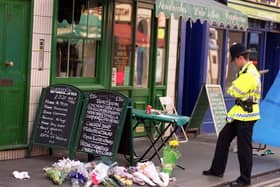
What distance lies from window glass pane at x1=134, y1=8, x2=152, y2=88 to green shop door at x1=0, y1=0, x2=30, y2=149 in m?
2.81

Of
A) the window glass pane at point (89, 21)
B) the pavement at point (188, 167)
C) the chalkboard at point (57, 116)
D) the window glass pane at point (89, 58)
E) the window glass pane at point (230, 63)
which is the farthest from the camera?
the window glass pane at point (230, 63)

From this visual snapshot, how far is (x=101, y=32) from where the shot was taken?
9.91m

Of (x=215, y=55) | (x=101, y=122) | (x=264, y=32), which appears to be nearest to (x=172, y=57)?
(x=215, y=55)

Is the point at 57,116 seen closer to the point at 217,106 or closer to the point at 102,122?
the point at 102,122

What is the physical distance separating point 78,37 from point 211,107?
3.19 meters

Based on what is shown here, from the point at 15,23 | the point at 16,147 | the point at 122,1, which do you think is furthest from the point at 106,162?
the point at 122,1

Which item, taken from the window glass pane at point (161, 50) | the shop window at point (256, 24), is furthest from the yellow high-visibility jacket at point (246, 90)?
the shop window at point (256, 24)

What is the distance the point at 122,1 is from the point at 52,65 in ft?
6.60

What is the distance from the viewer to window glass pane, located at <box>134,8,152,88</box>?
1095 centimetres

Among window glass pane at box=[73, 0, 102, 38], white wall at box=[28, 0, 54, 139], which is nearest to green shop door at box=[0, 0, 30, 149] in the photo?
white wall at box=[28, 0, 54, 139]

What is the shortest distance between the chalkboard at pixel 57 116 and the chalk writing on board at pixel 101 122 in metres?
0.19

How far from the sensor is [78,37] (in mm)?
9492

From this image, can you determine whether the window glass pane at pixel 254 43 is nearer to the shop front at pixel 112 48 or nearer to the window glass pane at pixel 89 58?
the shop front at pixel 112 48

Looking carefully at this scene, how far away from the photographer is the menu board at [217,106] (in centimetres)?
1141
